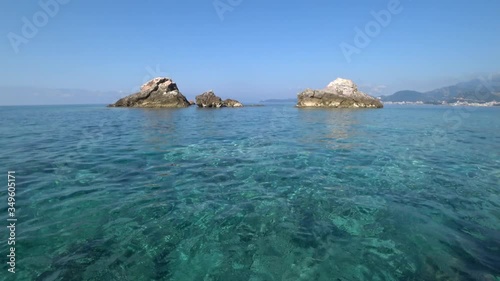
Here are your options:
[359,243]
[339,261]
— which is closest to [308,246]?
[339,261]

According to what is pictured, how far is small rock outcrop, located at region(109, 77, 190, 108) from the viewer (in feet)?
315

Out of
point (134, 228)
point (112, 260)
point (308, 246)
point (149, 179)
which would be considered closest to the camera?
Answer: point (112, 260)

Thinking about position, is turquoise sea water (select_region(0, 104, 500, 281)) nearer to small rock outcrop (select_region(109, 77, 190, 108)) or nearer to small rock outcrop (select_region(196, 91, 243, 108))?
small rock outcrop (select_region(109, 77, 190, 108))

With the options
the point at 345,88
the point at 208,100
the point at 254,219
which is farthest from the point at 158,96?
the point at 254,219

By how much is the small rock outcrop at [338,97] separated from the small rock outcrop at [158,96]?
4846 cm

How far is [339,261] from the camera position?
21.6 ft

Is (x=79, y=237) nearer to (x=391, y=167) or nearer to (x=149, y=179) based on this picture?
(x=149, y=179)

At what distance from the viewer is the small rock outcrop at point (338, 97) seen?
316 ft

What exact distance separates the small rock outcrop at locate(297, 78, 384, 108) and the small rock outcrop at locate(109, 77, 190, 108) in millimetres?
48465

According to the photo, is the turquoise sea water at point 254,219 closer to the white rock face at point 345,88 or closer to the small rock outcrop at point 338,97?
the small rock outcrop at point 338,97

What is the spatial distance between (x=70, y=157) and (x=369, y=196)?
17920 mm

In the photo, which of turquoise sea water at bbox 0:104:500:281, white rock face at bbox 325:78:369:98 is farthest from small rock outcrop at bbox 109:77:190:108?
turquoise sea water at bbox 0:104:500:281

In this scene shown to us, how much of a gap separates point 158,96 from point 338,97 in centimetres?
6690

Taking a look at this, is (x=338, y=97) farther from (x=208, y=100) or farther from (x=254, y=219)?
(x=254, y=219)
